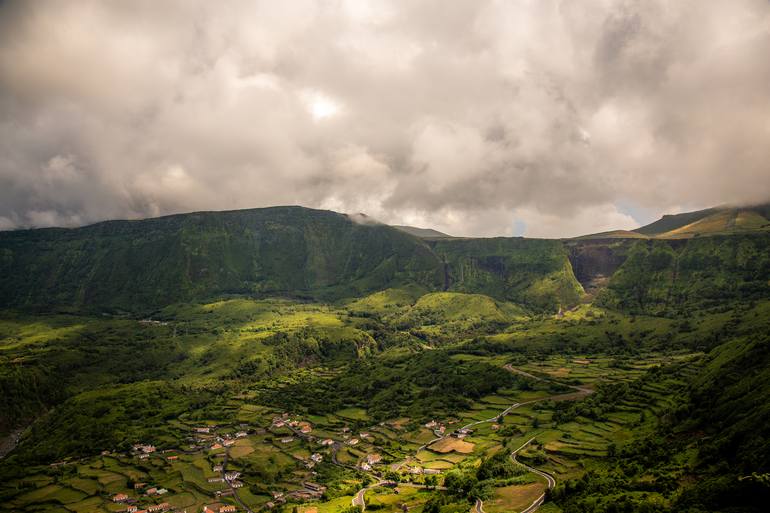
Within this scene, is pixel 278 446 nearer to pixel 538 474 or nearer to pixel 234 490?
pixel 234 490

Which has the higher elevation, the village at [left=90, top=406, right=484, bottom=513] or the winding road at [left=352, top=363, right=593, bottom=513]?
the winding road at [left=352, top=363, right=593, bottom=513]

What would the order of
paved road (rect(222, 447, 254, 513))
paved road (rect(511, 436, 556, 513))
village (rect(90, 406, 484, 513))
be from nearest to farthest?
paved road (rect(511, 436, 556, 513)) < paved road (rect(222, 447, 254, 513)) < village (rect(90, 406, 484, 513))

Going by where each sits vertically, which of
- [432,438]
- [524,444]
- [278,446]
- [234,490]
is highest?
[524,444]

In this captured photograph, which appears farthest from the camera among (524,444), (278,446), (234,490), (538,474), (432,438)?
(278,446)

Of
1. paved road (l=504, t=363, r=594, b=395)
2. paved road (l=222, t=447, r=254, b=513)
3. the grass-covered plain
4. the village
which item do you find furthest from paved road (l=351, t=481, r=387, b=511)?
paved road (l=504, t=363, r=594, b=395)

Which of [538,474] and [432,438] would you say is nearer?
[538,474]

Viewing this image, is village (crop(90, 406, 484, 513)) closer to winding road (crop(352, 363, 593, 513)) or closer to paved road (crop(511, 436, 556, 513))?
winding road (crop(352, 363, 593, 513))

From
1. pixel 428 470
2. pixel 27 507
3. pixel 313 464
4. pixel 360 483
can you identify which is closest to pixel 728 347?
pixel 428 470

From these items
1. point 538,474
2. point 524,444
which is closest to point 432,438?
point 524,444

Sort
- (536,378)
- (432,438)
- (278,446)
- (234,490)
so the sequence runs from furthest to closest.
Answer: (536,378)
(278,446)
(432,438)
(234,490)

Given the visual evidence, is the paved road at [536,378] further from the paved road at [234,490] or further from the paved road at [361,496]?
the paved road at [234,490]

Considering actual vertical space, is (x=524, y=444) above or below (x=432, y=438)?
above
